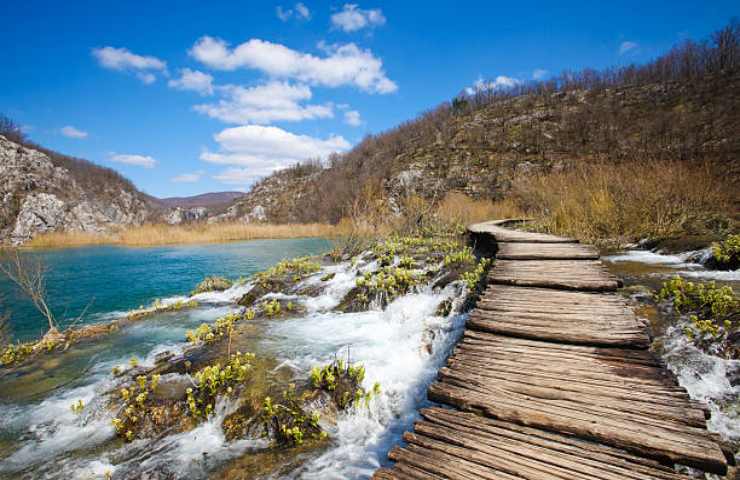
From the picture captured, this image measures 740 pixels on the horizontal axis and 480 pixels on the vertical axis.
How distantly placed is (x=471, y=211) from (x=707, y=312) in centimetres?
1437

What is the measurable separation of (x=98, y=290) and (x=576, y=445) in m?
14.9

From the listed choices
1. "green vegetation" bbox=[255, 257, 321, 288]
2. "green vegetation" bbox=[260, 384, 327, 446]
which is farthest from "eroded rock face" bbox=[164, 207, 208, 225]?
"green vegetation" bbox=[260, 384, 327, 446]

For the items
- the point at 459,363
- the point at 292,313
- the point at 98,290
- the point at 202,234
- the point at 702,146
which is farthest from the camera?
the point at 702,146

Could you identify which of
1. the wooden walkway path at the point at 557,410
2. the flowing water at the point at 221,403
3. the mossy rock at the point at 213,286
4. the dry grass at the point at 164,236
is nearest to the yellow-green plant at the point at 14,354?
the flowing water at the point at 221,403

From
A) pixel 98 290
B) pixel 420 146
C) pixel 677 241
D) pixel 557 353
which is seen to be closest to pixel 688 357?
A: pixel 557 353

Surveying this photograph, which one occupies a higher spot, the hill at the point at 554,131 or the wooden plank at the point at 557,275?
the hill at the point at 554,131

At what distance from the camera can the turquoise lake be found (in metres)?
9.05

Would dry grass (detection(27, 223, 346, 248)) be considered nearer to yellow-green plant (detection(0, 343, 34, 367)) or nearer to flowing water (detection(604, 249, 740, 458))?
yellow-green plant (detection(0, 343, 34, 367))

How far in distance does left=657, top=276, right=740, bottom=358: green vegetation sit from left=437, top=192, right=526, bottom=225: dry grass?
10494 mm

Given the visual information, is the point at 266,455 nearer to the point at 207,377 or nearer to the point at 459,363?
the point at 207,377

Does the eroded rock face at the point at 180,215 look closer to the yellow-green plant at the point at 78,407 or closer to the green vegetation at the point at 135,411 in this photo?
the yellow-green plant at the point at 78,407

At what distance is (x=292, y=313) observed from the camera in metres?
6.82

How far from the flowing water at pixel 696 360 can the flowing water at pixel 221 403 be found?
7.64 ft

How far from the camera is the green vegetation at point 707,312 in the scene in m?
3.13
